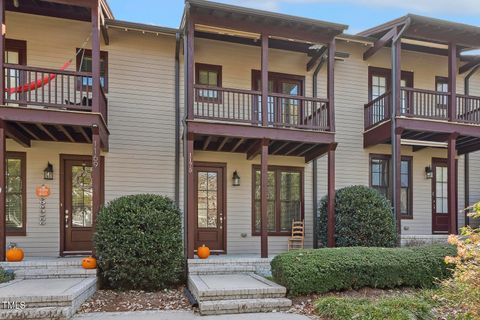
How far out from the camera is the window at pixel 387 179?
37.8ft

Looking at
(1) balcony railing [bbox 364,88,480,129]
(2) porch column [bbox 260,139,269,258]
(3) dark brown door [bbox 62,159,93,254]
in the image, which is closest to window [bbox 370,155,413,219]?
(1) balcony railing [bbox 364,88,480,129]

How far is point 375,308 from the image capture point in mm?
5543

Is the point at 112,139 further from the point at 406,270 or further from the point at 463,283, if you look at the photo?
the point at 463,283

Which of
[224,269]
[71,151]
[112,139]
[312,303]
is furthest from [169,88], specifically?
[312,303]

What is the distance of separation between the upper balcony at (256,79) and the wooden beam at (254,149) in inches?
1.4

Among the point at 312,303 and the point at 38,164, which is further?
the point at 38,164

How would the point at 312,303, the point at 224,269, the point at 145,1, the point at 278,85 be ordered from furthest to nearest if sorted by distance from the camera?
the point at 145,1 < the point at 278,85 < the point at 224,269 < the point at 312,303

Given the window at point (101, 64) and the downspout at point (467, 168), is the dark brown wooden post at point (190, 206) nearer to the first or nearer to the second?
the window at point (101, 64)

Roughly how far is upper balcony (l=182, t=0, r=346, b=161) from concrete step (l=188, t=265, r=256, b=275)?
282 cm

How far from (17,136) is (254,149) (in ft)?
17.6

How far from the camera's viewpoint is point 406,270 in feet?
23.5

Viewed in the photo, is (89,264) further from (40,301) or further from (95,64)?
(95,64)

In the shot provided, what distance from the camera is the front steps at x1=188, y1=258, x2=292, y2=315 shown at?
19.9 feet

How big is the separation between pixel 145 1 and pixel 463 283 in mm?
12580
